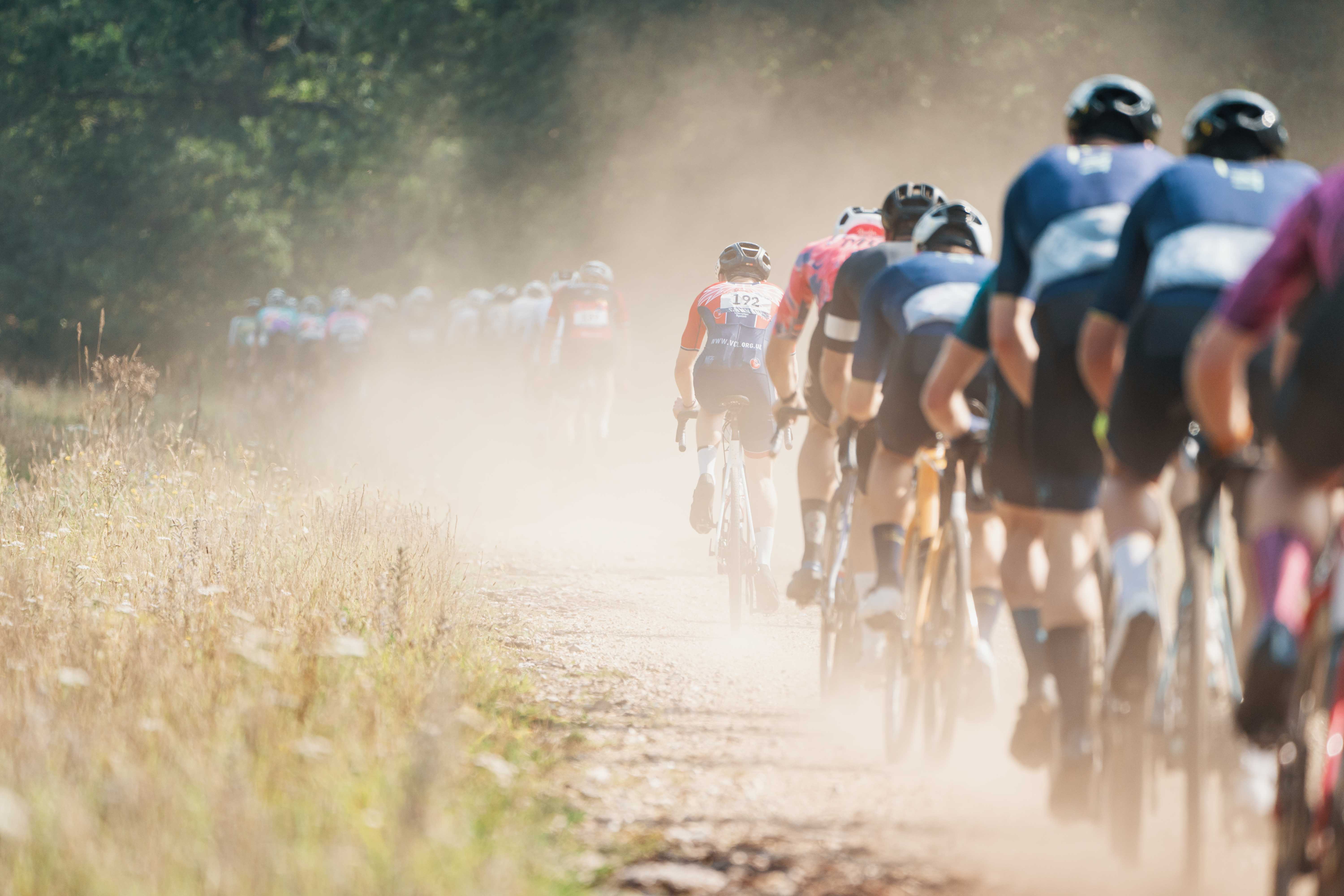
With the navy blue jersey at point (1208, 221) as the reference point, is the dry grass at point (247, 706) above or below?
below

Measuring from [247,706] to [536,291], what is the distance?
16292 millimetres

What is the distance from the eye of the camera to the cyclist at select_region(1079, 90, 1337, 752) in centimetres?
336

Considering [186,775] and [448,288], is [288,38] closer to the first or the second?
[448,288]

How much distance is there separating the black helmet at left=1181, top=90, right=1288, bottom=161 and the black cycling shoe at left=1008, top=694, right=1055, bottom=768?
157 centimetres

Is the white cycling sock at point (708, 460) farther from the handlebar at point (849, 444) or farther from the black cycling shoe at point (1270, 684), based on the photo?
the black cycling shoe at point (1270, 684)

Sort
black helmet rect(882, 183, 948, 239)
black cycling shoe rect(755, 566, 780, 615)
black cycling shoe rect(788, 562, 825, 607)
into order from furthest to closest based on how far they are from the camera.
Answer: black cycling shoe rect(755, 566, 780, 615)
black cycling shoe rect(788, 562, 825, 607)
black helmet rect(882, 183, 948, 239)

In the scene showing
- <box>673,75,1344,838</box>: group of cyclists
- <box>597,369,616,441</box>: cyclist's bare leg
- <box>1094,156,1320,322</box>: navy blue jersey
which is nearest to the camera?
<box>673,75,1344,838</box>: group of cyclists

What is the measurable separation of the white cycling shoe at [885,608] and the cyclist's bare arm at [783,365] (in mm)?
1905

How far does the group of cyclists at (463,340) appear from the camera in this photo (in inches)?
644

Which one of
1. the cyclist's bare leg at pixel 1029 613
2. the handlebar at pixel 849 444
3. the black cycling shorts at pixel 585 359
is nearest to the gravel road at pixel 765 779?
the cyclist's bare leg at pixel 1029 613

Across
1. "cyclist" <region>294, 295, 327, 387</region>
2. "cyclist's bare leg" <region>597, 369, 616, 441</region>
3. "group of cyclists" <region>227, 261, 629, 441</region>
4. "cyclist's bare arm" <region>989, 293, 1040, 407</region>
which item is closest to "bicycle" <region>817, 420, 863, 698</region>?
"cyclist's bare arm" <region>989, 293, 1040, 407</region>

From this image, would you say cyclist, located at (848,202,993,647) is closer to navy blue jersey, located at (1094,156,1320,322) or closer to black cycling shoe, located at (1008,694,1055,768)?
black cycling shoe, located at (1008,694,1055,768)

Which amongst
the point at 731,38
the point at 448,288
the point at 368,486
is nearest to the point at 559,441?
the point at 368,486

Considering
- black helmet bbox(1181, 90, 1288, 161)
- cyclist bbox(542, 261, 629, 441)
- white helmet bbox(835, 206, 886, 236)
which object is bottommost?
black helmet bbox(1181, 90, 1288, 161)
